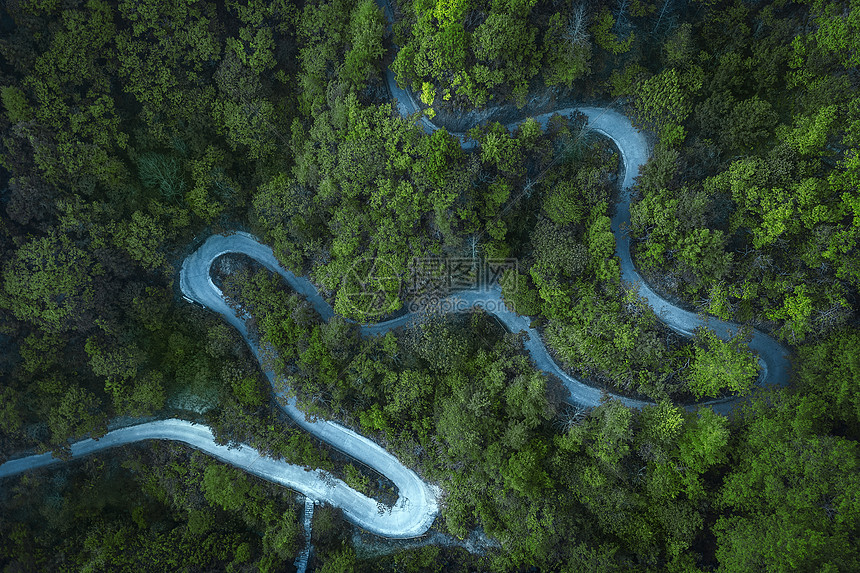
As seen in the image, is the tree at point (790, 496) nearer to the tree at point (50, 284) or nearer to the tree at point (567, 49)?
the tree at point (567, 49)

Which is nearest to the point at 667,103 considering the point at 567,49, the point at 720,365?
the point at 567,49

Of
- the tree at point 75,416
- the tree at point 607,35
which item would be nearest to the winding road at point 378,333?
the tree at point 75,416

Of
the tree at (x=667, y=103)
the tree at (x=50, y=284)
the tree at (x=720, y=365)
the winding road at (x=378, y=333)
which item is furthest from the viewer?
the tree at (x=50, y=284)

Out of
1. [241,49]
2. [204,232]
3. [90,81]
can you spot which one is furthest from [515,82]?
[90,81]

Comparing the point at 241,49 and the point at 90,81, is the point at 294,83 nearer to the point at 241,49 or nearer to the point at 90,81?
the point at 241,49

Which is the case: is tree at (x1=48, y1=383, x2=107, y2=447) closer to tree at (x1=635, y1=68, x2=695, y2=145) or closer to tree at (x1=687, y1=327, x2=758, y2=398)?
tree at (x1=687, y1=327, x2=758, y2=398)

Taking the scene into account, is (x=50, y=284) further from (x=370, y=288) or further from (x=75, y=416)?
(x=370, y=288)

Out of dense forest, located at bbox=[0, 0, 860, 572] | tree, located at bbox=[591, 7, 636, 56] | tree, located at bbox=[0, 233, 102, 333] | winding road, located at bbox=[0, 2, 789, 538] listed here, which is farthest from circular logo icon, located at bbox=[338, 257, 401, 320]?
tree, located at bbox=[591, 7, 636, 56]
